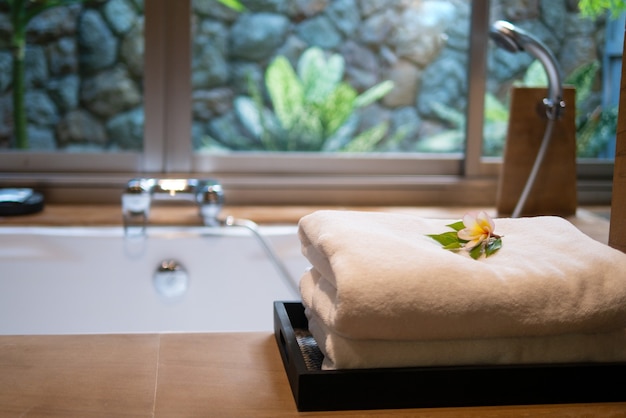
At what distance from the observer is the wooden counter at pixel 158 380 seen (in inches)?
34.6

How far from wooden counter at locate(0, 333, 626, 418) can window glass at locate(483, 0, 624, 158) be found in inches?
65.4

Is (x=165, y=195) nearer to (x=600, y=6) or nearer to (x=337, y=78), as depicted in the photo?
(x=337, y=78)

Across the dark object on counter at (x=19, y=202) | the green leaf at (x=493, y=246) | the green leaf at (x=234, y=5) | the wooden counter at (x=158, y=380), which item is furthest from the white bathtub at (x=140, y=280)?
the green leaf at (x=493, y=246)

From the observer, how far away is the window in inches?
94.8

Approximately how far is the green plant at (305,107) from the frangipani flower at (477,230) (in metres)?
1.61

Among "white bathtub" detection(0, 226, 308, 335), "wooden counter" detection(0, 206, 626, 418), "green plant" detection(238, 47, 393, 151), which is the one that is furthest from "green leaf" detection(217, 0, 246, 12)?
"wooden counter" detection(0, 206, 626, 418)

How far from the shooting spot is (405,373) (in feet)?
2.88

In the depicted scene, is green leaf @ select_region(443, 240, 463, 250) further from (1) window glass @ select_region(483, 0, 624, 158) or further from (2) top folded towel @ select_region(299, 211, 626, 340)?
(1) window glass @ select_region(483, 0, 624, 158)

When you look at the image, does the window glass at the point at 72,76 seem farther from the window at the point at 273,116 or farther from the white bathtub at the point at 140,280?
the white bathtub at the point at 140,280

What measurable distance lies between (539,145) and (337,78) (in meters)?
0.71

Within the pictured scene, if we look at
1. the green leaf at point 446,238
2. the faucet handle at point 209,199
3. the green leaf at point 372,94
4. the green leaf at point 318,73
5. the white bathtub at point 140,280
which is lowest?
the white bathtub at point 140,280

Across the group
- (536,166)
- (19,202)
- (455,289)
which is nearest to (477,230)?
(455,289)

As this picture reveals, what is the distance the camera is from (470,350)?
894 millimetres

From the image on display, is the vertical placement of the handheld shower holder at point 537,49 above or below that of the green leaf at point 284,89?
above
